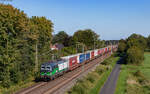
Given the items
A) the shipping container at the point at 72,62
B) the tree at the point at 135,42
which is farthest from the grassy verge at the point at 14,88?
the tree at the point at 135,42

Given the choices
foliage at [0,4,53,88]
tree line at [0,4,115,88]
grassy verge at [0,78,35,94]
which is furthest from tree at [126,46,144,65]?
grassy verge at [0,78,35,94]

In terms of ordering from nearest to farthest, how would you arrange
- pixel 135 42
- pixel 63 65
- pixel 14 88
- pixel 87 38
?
pixel 14 88
pixel 63 65
pixel 135 42
pixel 87 38

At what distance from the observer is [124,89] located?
24859mm

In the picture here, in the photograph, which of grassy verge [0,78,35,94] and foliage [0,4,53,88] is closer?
grassy verge [0,78,35,94]

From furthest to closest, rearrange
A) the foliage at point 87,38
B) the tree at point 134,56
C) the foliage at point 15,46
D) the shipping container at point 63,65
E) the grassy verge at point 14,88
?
the foliage at point 87,38 → the tree at point 134,56 → the shipping container at point 63,65 → the foliage at point 15,46 → the grassy verge at point 14,88

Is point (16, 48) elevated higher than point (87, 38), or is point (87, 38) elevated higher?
point (87, 38)

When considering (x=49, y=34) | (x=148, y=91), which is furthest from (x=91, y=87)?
(x=49, y=34)

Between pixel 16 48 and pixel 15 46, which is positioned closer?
pixel 15 46

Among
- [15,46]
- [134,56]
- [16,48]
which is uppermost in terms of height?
[15,46]

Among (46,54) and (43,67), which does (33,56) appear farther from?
(46,54)

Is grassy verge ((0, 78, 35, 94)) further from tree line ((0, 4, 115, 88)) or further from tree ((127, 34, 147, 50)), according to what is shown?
tree ((127, 34, 147, 50))

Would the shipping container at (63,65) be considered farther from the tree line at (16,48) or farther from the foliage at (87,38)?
the foliage at (87,38)

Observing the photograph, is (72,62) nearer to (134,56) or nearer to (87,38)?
(134,56)

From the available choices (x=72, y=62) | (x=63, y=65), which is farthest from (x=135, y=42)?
(x=63, y=65)
